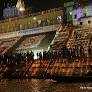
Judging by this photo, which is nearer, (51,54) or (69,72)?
(69,72)

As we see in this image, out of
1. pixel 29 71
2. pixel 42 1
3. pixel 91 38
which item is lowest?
pixel 29 71

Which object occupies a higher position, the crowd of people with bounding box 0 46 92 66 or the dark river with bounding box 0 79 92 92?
the crowd of people with bounding box 0 46 92 66

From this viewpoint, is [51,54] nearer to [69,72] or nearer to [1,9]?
[69,72]

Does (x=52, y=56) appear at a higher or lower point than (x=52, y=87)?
higher

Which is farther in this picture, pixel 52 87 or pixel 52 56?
pixel 52 56

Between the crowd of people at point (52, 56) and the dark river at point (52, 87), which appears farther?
the crowd of people at point (52, 56)

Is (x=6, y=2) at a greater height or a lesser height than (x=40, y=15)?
greater

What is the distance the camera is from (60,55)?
3653 cm

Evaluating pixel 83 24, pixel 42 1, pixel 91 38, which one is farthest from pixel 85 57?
pixel 42 1

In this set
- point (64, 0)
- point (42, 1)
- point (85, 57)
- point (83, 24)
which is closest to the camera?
point (85, 57)

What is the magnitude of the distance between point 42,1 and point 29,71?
31676 mm

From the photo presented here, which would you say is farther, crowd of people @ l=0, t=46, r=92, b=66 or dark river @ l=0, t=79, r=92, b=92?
crowd of people @ l=0, t=46, r=92, b=66

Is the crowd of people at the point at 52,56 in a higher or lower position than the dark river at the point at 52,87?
higher

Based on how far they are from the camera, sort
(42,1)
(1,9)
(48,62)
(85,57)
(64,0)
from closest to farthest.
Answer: (85,57), (48,62), (64,0), (42,1), (1,9)
